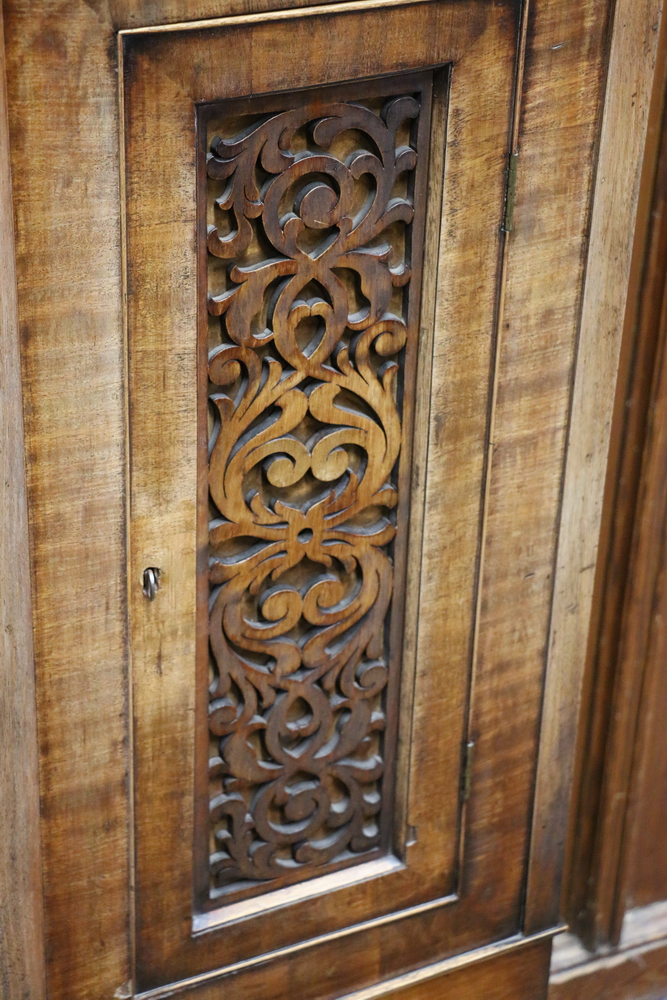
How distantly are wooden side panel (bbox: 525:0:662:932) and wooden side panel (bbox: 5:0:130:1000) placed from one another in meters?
0.50

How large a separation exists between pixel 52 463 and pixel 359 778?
543 mm

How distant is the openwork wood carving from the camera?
44.9 inches

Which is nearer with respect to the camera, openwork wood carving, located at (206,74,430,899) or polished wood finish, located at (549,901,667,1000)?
openwork wood carving, located at (206,74,430,899)

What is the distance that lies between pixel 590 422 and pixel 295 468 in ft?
1.13

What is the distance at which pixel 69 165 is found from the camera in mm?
1027

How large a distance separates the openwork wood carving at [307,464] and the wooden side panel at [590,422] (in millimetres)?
198

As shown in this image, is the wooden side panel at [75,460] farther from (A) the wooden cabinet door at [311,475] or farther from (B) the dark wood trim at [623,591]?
(B) the dark wood trim at [623,591]

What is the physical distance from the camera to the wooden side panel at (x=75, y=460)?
100 centimetres

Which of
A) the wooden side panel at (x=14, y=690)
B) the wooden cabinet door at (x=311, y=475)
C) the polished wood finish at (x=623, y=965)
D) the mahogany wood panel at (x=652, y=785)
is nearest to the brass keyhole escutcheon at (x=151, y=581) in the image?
the wooden cabinet door at (x=311, y=475)

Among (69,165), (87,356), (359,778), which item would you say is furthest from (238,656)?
(69,165)

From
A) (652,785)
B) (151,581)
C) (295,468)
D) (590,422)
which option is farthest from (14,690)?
(652,785)

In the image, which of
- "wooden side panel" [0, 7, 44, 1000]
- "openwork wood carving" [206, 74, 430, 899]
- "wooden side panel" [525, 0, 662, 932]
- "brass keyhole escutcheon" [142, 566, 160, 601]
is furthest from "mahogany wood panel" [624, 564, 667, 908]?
"wooden side panel" [0, 7, 44, 1000]

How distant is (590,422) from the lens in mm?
1364

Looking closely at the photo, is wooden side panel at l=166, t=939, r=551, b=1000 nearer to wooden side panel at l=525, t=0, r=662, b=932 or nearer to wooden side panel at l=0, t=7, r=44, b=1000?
wooden side panel at l=525, t=0, r=662, b=932
